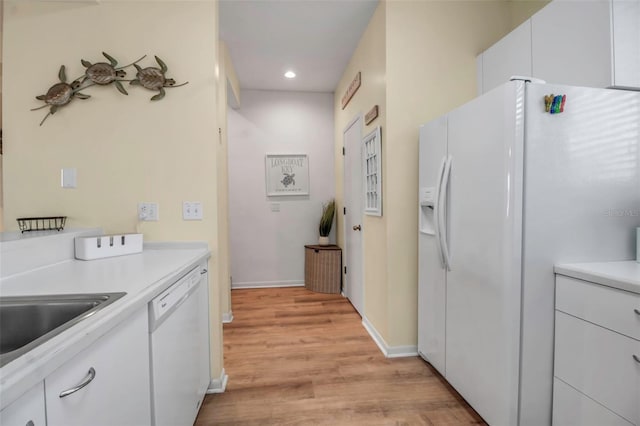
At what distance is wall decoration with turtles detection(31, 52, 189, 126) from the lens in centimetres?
170

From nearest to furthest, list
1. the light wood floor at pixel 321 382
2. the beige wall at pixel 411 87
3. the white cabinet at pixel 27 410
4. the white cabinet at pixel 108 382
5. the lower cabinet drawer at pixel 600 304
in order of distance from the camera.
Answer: the white cabinet at pixel 27 410, the white cabinet at pixel 108 382, the lower cabinet drawer at pixel 600 304, the light wood floor at pixel 321 382, the beige wall at pixel 411 87

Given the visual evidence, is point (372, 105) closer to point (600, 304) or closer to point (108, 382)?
point (600, 304)

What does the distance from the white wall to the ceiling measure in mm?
388

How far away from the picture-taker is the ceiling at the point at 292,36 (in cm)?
234

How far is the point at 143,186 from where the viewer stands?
178cm

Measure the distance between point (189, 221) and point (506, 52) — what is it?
7.52 ft

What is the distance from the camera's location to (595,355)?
3.80ft

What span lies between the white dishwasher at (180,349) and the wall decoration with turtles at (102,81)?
3.71 feet

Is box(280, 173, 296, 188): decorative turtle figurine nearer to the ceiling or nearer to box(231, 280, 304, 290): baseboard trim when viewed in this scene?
the ceiling

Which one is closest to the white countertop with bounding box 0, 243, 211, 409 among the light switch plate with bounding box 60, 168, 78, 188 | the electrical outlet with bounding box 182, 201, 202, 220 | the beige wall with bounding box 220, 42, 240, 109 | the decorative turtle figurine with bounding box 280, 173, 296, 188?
the electrical outlet with bounding box 182, 201, 202, 220

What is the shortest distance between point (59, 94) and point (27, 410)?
184 cm

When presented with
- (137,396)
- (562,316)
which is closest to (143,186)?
(137,396)

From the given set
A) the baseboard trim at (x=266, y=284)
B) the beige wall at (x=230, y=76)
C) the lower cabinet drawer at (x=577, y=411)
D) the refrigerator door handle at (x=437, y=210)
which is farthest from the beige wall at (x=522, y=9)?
the baseboard trim at (x=266, y=284)

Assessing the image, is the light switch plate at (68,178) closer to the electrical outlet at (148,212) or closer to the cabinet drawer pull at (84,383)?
the electrical outlet at (148,212)
